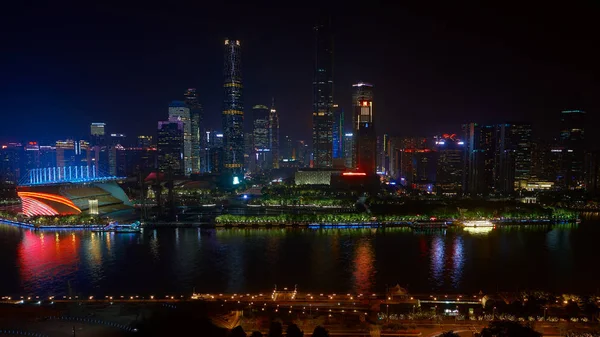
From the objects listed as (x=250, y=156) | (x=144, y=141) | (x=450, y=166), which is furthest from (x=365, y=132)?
(x=144, y=141)

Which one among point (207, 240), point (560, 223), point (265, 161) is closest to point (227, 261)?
point (207, 240)

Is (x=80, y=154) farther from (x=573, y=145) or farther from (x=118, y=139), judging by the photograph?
(x=573, y=145)

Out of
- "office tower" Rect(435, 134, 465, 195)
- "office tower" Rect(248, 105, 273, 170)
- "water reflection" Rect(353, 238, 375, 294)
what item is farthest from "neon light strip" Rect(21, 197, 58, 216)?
"office tower" Rect(248, 105, 273, 170)

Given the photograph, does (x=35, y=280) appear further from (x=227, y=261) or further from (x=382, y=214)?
(x=382, y=214)

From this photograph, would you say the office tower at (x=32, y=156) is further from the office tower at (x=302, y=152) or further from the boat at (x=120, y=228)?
the office tower at (x=302, y=152)

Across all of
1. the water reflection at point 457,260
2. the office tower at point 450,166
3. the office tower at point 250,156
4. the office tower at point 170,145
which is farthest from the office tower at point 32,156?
the water reflection at point 457,260

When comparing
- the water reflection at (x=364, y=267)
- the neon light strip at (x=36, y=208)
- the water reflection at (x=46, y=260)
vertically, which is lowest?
the water reflection at (x=364, y=267)

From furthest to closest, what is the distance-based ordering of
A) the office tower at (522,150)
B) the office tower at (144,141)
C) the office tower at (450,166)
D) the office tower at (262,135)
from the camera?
the office tower at (262,135), the office tower at (144,141), the office tower at (450,166), the office tower at (522,150)
